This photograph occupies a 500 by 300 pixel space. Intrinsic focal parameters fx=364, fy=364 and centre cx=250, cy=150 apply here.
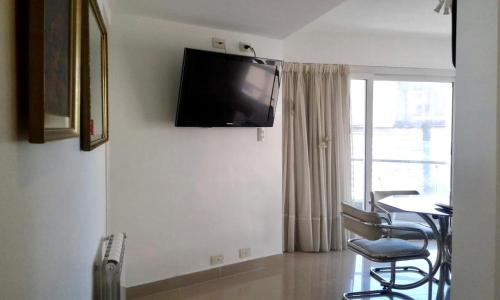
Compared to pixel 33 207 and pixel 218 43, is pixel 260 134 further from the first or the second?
pixel 33 207

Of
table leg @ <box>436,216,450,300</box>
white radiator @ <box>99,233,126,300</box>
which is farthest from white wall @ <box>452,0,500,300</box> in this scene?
table leg @ <box>436,216,450,300</box>

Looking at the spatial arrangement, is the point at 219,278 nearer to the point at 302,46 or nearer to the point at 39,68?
the point at 302,46

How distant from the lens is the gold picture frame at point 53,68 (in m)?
0.66

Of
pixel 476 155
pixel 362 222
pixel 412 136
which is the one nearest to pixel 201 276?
pixel 362 222

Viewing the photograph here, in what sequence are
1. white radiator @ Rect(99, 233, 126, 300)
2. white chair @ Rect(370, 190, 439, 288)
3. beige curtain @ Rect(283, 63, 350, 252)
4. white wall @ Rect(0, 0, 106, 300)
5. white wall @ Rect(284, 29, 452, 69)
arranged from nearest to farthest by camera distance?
1. white wall @ Rect(0, 0, 106, 300)
2. white radiator @ Rect(99, 233, 126, 300)
3. white chair @ Rect(370, 190, 439, 288)
4. beige curtain @ Rect(283, 63, 350, 252)
5. white wall @ Rect(284, 29, 452, 69)

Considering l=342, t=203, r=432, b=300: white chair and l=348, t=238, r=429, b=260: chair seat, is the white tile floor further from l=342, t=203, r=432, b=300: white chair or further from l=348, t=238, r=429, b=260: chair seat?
l=348, t=238, r=429, b=260: chair seat

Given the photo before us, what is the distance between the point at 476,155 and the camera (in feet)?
3.74

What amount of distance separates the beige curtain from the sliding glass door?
1.27 ft

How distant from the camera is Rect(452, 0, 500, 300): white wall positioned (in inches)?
42.6

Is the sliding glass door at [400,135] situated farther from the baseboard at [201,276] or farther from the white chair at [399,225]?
the baseboard at [201,276]

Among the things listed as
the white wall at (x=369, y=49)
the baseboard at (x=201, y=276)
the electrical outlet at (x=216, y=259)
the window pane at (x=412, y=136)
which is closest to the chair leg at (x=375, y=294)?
the baseboard at (x=201, y=276)

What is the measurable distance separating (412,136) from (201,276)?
132 inches

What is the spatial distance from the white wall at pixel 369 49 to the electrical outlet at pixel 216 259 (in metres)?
2.35

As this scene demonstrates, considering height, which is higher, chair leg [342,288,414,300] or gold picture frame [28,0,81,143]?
gold picture frame [28,0,81,143]
